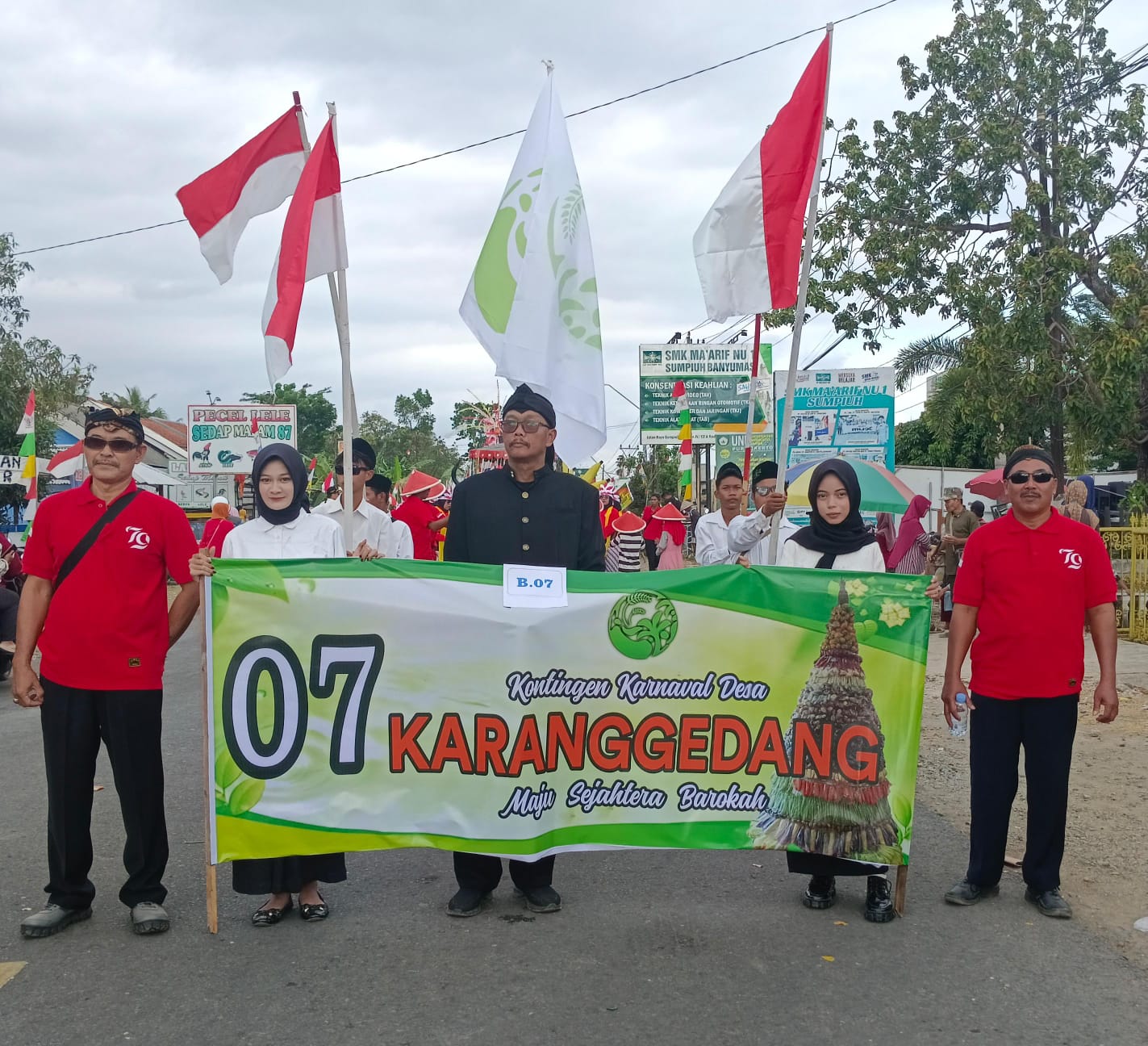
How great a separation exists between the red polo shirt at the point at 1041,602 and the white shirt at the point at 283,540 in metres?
2.59

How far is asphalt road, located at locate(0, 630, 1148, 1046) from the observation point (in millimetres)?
3490

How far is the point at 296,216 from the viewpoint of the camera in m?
5.01

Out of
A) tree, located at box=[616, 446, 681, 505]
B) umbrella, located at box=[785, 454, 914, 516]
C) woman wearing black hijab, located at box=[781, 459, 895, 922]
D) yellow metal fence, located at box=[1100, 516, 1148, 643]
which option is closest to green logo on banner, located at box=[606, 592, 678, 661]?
woman wearing black hijab, located at box=[781, 459, 895, 922]

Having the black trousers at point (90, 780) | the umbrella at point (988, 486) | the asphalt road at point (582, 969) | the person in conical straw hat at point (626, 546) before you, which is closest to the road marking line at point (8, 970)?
the asphalt road at point (582, 969)

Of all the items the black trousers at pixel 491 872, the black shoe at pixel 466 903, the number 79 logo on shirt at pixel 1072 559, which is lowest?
the black shoe at pixel 466 903

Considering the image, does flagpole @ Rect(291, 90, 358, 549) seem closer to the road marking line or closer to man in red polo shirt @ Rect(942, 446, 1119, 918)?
the road marking line

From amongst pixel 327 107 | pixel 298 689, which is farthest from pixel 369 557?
pixel 327 107

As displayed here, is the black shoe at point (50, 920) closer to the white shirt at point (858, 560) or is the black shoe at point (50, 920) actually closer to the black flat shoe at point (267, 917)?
the black flat shoe at point (267, 917)

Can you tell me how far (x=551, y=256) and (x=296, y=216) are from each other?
1.19 meters

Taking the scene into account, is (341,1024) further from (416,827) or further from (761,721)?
(761,721)

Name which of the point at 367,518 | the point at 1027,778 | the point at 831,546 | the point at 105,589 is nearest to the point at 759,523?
the point at 831,546

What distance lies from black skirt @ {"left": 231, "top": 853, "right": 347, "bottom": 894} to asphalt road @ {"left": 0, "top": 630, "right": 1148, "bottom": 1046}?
0.15 metres

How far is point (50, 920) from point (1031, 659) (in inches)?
152

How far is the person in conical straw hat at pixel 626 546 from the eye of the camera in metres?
14.0
